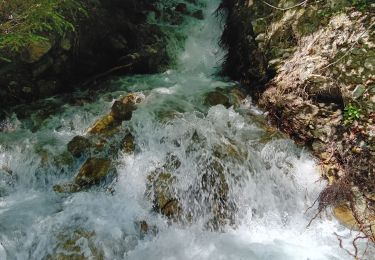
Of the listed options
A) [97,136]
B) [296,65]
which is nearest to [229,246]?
[97,136]

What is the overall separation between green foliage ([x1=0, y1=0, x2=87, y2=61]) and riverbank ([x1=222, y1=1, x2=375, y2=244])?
344 centimetres

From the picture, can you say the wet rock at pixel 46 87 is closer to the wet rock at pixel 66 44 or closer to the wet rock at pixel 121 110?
the wet rock at pixel 66 44

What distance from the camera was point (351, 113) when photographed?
17.9 ft

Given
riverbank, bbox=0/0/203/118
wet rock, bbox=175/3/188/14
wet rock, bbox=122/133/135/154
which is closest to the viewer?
wet rock, bbox=122/133/135/154

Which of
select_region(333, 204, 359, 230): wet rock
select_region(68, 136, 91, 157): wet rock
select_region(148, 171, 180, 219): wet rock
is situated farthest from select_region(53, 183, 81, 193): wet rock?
select_region(333, 204, 359, 230): wet rock

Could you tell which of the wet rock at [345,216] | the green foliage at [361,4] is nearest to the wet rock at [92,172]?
the wet rock at [345,216]

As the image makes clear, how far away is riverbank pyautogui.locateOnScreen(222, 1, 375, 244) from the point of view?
525 cm

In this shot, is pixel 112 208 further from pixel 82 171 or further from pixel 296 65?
pixel 296 65

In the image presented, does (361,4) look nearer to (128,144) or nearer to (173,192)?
(173,192)

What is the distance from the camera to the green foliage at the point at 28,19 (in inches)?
172

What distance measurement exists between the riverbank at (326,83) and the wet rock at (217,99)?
0.59 meters

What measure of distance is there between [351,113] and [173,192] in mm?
2829

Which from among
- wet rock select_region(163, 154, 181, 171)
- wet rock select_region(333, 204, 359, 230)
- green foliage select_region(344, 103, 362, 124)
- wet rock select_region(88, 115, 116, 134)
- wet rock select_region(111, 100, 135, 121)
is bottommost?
wet rock select_region(333, 204, 359, 230)

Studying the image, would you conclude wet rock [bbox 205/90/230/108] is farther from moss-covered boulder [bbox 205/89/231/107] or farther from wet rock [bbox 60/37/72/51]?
wet rock [bbox 60/37/72/51]
